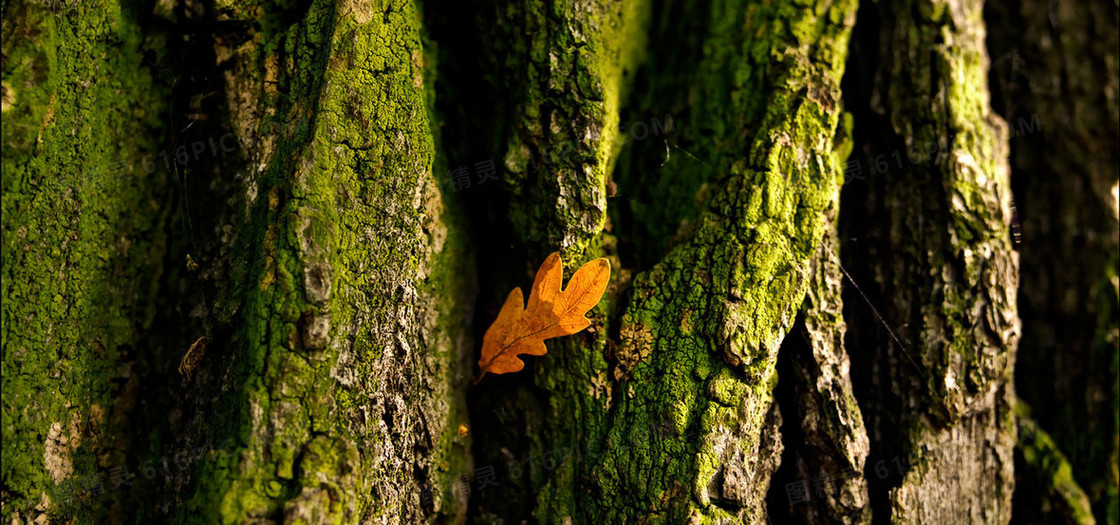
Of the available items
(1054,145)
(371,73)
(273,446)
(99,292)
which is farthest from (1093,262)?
(99,292)

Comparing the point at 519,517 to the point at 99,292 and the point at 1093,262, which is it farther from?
the point at 1093,262

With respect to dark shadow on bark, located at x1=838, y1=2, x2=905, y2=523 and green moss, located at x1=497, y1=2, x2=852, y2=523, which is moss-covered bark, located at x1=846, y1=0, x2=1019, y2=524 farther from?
green moss, located at x1=497, y1=2, x2=852, y2=523

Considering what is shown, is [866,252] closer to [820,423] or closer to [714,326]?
[820,423]

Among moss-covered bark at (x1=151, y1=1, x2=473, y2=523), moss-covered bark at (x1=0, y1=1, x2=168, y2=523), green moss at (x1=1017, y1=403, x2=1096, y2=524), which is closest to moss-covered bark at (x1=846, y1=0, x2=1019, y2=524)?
green moss at (x1=1017, y1=403, x2=1096, y2=524)

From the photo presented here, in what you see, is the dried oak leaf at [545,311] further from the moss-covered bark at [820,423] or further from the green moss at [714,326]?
the moss-covered bark at [820,423]

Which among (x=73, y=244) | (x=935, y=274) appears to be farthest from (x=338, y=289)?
(x=935, y=274)

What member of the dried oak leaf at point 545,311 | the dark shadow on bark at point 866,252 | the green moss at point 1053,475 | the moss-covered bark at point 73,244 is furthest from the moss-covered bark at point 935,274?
the moss-covered bark at point 73,244
